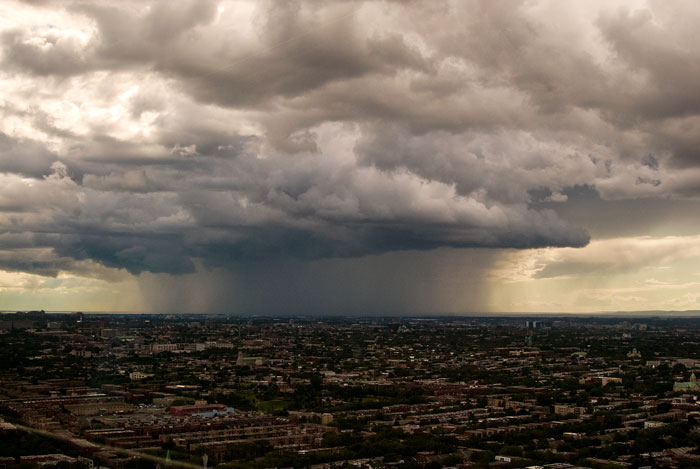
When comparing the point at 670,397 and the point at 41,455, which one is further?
the point at 670,397

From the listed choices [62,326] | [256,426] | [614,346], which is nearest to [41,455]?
[256,426]

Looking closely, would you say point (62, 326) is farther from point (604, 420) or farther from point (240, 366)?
point (604, 420)

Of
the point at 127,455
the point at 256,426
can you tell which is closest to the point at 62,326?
the point at 256,426

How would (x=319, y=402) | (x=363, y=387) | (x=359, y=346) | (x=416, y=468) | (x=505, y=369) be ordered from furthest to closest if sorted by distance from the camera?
(x=359, y=346) → (x=505, y=369) → (x=363, y=387) → (x=319, y=402) → (x=416, y=468)

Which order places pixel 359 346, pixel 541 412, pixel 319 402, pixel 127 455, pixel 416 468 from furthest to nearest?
1. pixel 359 346
2. pixel 319 402
3. pixel 541 412
4. pixel 127 455
5. pixel 416 468

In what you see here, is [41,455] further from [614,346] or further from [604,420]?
[614,346]

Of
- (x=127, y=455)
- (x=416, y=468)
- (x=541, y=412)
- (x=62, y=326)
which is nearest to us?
(x=416, y=468)
